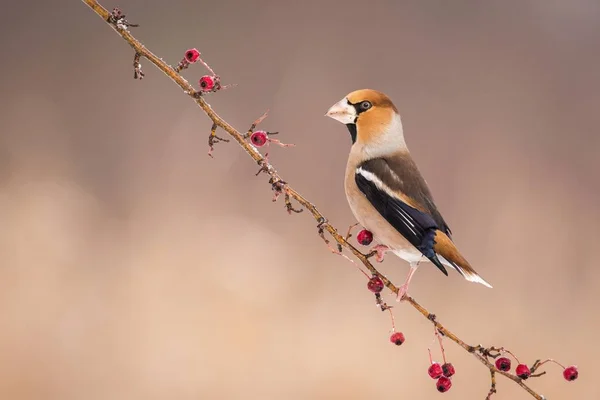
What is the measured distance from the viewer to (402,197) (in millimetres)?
614

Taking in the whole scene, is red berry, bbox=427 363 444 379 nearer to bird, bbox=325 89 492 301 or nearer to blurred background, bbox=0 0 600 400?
bird, bbox=325 89 492 301

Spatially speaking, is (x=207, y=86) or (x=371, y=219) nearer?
(x=207, y=86)

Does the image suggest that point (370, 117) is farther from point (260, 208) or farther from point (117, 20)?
point (260, 208)

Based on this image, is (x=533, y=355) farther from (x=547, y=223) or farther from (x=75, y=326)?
(x=75, y=326)

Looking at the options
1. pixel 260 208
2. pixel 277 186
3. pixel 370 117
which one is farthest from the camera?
pixel 260 208

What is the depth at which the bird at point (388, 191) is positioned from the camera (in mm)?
579

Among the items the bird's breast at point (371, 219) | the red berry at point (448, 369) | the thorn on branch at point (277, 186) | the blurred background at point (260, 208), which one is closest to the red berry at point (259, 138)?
the thorn on branch at point (277, 186)

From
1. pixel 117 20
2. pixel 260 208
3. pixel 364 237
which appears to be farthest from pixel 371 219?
pixel 260 208

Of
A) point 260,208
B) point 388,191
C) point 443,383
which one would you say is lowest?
point 443,383

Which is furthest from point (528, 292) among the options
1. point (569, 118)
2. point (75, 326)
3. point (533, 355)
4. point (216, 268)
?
point (75, 326)

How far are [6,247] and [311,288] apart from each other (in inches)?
28.3

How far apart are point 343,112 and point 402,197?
99 millimetres

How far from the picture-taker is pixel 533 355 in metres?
1.60

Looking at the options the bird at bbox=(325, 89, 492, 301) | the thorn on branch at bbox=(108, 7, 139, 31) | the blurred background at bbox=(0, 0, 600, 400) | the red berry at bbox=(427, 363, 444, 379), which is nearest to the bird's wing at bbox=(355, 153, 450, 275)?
the bird at bbox=(325, 89, 492, 301)
